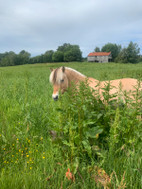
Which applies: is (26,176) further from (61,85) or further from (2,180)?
(61,85)

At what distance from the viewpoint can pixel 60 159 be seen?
1.94 metres

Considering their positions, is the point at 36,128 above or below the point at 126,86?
below

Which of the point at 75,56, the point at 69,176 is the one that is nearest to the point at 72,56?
the point at 75,56

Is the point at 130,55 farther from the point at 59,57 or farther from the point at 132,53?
the point at 59,57

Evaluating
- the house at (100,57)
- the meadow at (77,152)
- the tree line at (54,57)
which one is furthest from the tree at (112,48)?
the meadow at (77,152)

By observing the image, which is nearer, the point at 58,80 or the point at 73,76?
the point at 58,80

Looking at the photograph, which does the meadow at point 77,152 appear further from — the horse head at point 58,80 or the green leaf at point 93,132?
the horse head at point 58,80

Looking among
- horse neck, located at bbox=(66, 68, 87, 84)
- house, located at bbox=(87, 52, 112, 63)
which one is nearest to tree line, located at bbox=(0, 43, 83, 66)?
house, located at bbox=(87, 52, 112, 63)

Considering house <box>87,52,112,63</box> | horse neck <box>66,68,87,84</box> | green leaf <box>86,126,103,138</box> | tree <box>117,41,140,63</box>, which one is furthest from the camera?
house <box>87,52,112,63</box>

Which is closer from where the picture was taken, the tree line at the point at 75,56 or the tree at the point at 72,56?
the tree line at the point at 75,56

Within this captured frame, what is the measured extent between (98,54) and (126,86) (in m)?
100

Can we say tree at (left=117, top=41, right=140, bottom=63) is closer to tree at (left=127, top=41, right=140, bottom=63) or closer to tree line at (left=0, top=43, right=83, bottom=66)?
tree at (left=127, top=41, right=140, bottom=63)

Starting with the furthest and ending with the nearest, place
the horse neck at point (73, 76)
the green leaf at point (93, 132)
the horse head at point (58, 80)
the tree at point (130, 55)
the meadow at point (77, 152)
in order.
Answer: the tree at point (130, 55)
the horse neck at point (73, 76)
the horse head at point (58, 80)
the green leaf at point (93, 132)
the meadow at point (77, 152)

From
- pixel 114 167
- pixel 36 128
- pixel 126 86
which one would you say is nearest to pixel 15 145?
pixel 36 128
